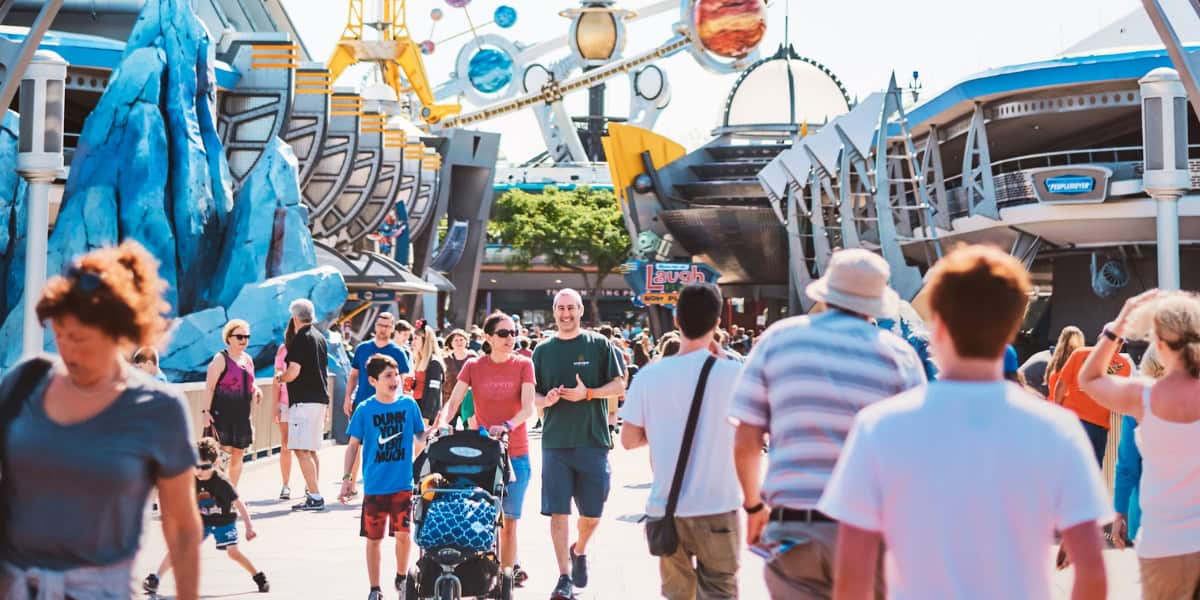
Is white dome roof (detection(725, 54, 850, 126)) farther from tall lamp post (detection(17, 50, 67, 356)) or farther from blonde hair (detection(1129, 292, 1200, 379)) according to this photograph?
blonde hair (detection(1129, 292, 1200, 379))

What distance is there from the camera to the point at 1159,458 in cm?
539

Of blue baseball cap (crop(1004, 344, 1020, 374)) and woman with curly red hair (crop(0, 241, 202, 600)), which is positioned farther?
blue baseball cap (crop(1004, 344, 1020, 374))

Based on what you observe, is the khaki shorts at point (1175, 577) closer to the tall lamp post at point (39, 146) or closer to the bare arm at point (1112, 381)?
the bare arm at point (1112, 381)

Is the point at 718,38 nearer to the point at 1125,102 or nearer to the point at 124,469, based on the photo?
the point at 1125,102

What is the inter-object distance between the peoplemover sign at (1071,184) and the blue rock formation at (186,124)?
67.0ft

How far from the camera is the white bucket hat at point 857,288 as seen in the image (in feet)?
15.7

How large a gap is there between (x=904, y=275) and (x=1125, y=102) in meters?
8.63

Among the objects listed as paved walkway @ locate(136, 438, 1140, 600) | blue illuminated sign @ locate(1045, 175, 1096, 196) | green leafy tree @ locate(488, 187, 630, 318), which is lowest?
paved walkway @ locate(136, 438, 1140, 600)

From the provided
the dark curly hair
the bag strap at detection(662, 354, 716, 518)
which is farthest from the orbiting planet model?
the dark curly hair

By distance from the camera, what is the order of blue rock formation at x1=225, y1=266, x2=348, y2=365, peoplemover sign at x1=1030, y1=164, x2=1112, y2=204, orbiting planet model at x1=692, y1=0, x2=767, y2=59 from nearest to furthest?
blue rock formation at x1=225, y1=266, x2=348, y2=365 < peoplemover sign at x1=1030, y1=164, x2=1112, y2=204 < orbiting planet model at x1=692, y1=0, x2=767, y2=59

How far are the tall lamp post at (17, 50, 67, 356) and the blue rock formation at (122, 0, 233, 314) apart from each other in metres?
11.5

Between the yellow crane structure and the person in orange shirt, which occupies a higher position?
the yellow crane structure

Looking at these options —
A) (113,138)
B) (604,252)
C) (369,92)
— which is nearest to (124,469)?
(113,138)

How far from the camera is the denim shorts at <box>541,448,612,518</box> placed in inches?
346
